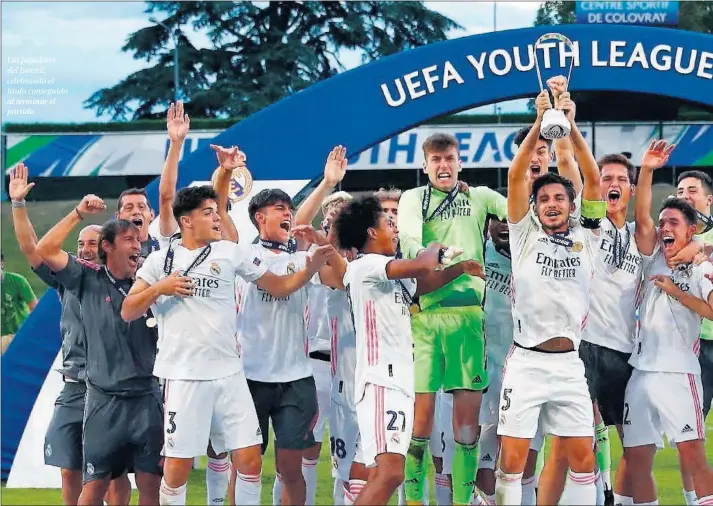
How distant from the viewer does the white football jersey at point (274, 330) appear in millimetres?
7727

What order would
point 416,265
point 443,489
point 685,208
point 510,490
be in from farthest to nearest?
point 443,489, point 685,208, point 510,490, point 416,265

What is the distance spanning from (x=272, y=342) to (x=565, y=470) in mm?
1919

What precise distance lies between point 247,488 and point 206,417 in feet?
1.63

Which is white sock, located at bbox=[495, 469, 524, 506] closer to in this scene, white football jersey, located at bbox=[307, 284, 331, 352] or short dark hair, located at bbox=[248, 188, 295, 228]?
white football jersey, located at bbox=[307, 284, 331, 352]

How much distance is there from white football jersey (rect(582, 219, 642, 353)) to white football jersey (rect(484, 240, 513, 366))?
564mm

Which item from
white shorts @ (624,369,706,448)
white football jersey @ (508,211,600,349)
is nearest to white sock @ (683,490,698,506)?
white shorts @ (624,369,706,448)

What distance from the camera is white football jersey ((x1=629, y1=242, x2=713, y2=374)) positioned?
301 inches

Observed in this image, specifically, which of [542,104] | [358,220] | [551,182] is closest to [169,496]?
[358,220]

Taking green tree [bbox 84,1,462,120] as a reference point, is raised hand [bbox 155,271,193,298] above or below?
below

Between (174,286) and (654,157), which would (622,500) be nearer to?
(654,157)

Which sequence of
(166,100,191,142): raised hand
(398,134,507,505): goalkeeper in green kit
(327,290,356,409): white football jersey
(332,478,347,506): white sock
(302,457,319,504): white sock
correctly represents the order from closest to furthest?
1. (398,134,507,505): goalkeeper in green kit
2. (327,290,356,409): white football jersey
3. (166,100,191,142): raised hand
4. (332,478,347,506): white sock
5. (302,457,319,504): white sock

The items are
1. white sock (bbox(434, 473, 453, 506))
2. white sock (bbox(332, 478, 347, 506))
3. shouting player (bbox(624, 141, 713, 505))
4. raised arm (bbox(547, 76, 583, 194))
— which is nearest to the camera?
raised arm (bbox(547, 76, 583, 194))

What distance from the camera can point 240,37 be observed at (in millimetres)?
35812

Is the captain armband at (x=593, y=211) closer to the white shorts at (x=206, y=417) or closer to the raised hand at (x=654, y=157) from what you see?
the raised hand at (x=654, y=157)
